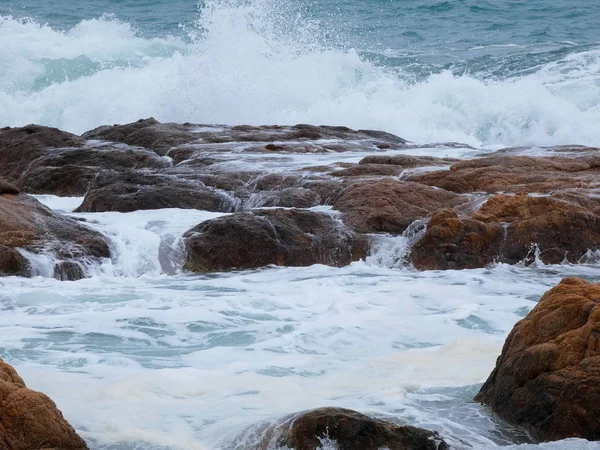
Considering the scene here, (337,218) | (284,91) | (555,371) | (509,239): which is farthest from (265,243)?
(284,91)

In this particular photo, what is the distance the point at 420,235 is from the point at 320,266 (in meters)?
0.83

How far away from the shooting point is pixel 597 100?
17.4 metres

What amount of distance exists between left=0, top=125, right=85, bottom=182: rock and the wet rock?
0.72 ft

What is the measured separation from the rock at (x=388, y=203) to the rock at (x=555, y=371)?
3.47 meters

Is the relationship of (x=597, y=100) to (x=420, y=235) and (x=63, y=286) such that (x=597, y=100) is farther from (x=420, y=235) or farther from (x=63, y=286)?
(x=63, y=286)

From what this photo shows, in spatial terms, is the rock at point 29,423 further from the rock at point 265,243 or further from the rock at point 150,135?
the rock at point 150,135

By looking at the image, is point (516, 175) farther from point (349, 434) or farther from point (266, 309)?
point (349, 434)

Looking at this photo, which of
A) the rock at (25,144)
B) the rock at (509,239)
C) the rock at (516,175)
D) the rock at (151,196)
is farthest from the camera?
the rock at (25,144)

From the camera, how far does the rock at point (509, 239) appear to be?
24.1ft

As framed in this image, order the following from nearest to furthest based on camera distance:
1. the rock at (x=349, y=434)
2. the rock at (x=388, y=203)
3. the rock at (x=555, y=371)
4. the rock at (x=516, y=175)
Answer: the rock at (x=349, y=434), the rock at (x=555, y=371), the rock at (x=388, y=203), the rock at (x=516, y=175)

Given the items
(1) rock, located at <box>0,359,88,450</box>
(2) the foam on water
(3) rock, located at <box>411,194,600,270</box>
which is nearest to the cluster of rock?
(3) rock, located at <box>411,194,600,270</box>

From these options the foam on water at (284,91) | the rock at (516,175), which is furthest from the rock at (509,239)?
the foam on water at (284,91)

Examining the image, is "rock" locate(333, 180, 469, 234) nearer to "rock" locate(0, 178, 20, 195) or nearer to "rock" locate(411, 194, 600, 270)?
"rock" locate(411, 194, 600, 270)

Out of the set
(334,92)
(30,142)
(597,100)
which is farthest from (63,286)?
(597,100)
